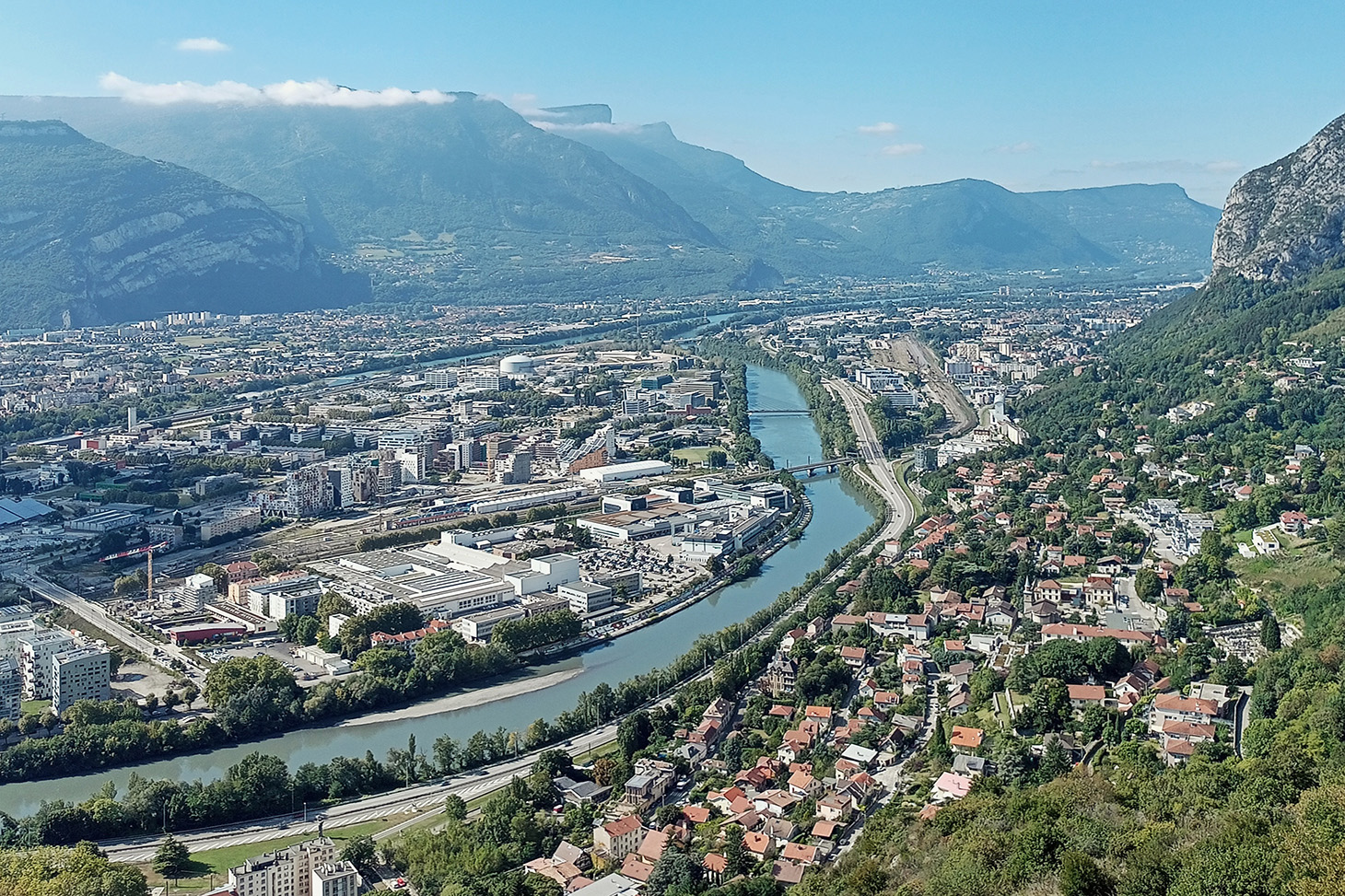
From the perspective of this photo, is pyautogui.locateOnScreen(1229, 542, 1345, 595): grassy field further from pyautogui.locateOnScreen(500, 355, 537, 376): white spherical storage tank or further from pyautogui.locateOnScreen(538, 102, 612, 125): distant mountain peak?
pyautogui.locateOnScreen(538, 102, 612, 125): distant mountain peak

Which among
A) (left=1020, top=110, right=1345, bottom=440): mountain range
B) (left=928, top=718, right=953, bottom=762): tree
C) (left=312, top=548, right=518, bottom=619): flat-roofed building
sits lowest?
(left=312, top=548, right=518, bottom=619): flat-roofed building

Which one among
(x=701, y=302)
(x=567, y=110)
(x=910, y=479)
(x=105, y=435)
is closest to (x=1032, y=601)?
(x=910, y=479)

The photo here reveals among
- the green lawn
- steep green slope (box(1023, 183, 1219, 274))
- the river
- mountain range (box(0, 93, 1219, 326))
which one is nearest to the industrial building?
the river

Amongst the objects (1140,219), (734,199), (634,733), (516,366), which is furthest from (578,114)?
(634,733)

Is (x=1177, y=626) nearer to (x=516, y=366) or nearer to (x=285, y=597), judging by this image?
(x=285, y=597)

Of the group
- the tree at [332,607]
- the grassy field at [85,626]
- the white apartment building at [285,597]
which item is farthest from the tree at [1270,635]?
the grassy field at [85,626]

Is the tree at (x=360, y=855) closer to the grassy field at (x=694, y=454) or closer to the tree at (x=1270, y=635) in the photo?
the tree at (x=1270, y=635)
